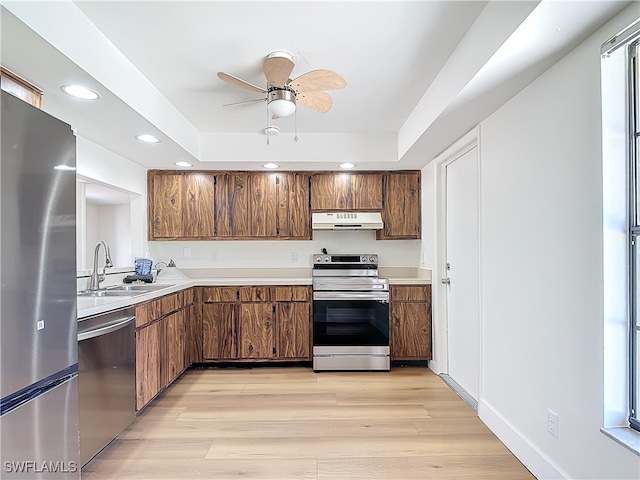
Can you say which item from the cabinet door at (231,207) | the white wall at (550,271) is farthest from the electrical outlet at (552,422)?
the cabinet door at (231,207)

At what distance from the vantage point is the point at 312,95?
7.89 feet

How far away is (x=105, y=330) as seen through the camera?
220cm

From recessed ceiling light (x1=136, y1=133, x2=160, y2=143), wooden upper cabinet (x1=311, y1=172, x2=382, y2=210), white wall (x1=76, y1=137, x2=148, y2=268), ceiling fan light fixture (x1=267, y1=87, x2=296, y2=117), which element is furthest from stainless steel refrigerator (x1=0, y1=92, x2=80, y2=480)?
wooden upper cabinet (x1=311, y1=172, x2=382, y2=210)

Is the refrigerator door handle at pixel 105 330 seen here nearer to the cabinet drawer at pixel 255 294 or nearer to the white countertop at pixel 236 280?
the white countertop at pixel 236 280

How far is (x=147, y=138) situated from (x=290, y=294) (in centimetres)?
200

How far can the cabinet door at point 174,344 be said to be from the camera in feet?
10.4

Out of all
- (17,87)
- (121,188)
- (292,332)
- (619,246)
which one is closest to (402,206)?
(292,332)

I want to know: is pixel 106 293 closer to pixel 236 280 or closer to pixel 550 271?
pixel 236 280

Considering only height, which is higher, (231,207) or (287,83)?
(287,83)

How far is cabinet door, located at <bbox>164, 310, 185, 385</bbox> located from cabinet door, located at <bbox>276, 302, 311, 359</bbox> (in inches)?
37.8

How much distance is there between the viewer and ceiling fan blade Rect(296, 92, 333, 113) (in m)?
2.40

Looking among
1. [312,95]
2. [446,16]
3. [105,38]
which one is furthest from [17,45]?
[446,16]

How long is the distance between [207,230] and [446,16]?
313 centimetres

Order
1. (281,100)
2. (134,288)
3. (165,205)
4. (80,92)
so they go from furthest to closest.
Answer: (165,205), (134,288), (281,100), (80,92)
